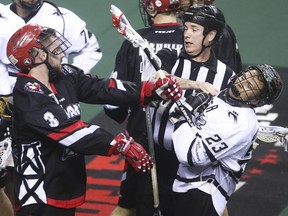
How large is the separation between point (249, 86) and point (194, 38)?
1.95 feet

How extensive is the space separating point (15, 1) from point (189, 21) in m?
1.70

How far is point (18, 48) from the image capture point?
4398 millimetres

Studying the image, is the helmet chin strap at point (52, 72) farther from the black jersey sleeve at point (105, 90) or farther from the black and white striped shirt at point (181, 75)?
the black and white striped shirt at point (181, 75)

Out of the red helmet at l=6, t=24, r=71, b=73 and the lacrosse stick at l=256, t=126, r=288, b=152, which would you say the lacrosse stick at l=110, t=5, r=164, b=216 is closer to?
the red helmet at l=6, t=24, r=71, b=73

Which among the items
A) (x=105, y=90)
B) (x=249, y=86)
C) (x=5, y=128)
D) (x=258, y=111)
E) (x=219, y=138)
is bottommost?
(x=258, y=111)

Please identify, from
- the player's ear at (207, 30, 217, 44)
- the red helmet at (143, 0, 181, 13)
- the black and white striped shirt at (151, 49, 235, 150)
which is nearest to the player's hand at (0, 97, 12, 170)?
the black and white striped shirt at (151, 49, 235, 150)

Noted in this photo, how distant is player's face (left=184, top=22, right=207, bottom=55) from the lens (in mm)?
4738

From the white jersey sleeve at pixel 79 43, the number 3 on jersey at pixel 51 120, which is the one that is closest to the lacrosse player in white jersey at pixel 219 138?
the number 3 on jersey at pixel 51 120

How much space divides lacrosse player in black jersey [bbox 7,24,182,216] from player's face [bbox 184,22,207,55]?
350mm

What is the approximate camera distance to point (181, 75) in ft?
15.8

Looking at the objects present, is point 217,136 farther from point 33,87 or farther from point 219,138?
point 33,87

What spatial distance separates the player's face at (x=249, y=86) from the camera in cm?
428

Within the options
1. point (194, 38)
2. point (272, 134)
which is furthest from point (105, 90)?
point (272, 134)

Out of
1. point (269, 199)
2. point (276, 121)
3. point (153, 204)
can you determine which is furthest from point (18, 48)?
point (276, 121)
